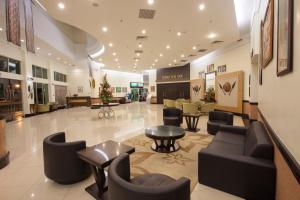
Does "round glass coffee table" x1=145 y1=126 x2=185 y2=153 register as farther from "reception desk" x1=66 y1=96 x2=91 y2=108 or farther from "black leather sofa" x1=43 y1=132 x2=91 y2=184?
"reception desk" x1=66 y1=96 x2=91 y2=108

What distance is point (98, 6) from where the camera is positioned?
4836mm

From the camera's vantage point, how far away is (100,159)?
213cm

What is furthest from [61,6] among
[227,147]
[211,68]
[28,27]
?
[211,68]

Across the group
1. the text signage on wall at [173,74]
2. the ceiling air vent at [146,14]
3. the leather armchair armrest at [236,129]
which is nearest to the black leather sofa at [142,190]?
the leather armchair armrest at [236,129]

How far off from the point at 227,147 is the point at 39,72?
14.1m

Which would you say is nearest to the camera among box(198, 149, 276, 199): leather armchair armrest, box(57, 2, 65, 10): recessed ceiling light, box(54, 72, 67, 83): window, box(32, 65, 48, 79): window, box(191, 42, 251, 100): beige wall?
box(198, 149, 276, 199): leather armchair armrest

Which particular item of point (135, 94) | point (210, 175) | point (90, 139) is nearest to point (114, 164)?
point (210, 175)

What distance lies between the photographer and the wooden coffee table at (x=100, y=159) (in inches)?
84.2

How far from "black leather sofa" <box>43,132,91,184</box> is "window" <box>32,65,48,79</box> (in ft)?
37.7

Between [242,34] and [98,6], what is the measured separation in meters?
7.02

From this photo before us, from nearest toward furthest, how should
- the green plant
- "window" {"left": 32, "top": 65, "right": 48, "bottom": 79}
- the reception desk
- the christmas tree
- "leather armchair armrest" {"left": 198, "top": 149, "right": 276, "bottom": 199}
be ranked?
"leather armchair armrest" {"left": 198, "top": 149, "right": 276, "bottom": 199}
the christmas tree
the green plant
"window" {"left": 32, "top": 65, "right": 48, "bottom": 79}
the reception desk

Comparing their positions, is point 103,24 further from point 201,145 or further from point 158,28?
point 201,145

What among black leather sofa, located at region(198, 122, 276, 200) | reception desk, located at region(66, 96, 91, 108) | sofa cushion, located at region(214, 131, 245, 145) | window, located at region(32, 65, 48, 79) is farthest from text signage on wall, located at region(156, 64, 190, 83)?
black leather sofa, located at region(198, 122, 276, 200)

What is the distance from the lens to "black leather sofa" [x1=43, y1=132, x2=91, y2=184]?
8.07 feet
